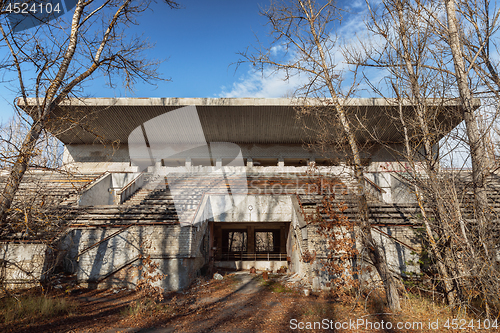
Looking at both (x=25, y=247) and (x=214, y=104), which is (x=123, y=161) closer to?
(x=214, y=104)

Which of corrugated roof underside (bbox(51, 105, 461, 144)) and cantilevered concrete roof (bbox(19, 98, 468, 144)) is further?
corrugated roof underside (bbox(51, 105, 461, 144))

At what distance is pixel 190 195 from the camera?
11.9 m

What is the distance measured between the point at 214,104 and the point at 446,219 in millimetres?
13874

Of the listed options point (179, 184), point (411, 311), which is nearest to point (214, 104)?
point (179, 184)

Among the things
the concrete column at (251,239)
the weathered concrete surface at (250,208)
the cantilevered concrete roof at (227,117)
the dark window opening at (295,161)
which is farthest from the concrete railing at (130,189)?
the dark window opening at (295,161)

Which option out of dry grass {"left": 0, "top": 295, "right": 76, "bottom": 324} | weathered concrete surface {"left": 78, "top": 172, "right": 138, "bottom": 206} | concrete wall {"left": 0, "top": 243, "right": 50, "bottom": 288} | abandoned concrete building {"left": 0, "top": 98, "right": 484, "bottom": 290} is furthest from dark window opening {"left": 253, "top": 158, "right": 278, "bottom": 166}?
dry grass {"left": 0, "top": 295, "right": 76, "bottom": 324}

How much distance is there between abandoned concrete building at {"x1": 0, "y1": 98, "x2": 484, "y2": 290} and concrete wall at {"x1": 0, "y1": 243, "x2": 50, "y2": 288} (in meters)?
0.03

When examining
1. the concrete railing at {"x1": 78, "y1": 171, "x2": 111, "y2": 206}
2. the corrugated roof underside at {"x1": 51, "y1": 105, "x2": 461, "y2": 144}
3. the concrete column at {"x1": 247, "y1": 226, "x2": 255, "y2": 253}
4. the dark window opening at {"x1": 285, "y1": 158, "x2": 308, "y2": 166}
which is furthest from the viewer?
the dark window opening at {"x1": 285, "y1": 158, "x2": 308, "y2": 166}

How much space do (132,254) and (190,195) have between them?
4452mm

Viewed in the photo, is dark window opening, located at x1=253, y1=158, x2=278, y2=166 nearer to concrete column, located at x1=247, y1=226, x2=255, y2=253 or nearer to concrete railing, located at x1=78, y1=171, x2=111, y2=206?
concrete column, located at x1=247, y1=226, x2=255, y2=253

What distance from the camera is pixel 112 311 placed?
6031 mm

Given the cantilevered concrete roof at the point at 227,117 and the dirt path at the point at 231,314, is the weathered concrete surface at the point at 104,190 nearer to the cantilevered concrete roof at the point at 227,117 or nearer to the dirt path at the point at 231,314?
the cantilevered concrete roof at the point at 227,117

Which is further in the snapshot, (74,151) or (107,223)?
(74,151)

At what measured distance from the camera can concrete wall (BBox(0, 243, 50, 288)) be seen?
7008mm
